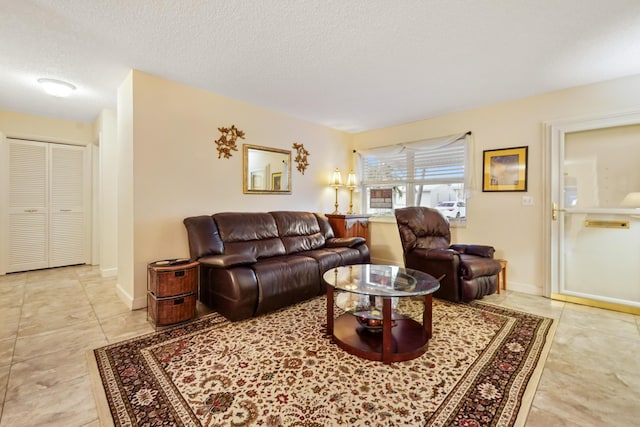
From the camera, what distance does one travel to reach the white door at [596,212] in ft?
9.54

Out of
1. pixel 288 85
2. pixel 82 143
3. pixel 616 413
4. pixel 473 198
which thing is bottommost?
pixel 616 413

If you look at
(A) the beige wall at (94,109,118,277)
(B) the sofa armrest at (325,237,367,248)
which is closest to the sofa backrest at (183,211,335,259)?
(B) the sofa armrest at (325,237,367,248)

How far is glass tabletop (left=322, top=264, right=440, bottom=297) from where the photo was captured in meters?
2.01

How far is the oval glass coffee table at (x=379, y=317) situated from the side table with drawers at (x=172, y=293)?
1.28 metres

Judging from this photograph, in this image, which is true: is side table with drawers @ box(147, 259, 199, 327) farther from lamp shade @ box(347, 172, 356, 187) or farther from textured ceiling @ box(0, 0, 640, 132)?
lamp shade @ box(347, 172, 356, 187)

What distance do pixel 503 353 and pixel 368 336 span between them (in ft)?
3.18

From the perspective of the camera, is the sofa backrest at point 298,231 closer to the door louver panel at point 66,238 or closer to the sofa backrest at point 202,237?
the sofa backrest at point 202,237

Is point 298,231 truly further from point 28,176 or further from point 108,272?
point 28,176

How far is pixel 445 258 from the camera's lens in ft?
9.93

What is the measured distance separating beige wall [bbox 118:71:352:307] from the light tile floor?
1.74 ft

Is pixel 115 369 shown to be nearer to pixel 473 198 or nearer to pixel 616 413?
pixel 616 413

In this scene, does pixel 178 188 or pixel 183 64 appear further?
pixel 178 188

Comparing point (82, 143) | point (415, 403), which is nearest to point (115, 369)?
point (415, 403)

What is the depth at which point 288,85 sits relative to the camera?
125 inches
